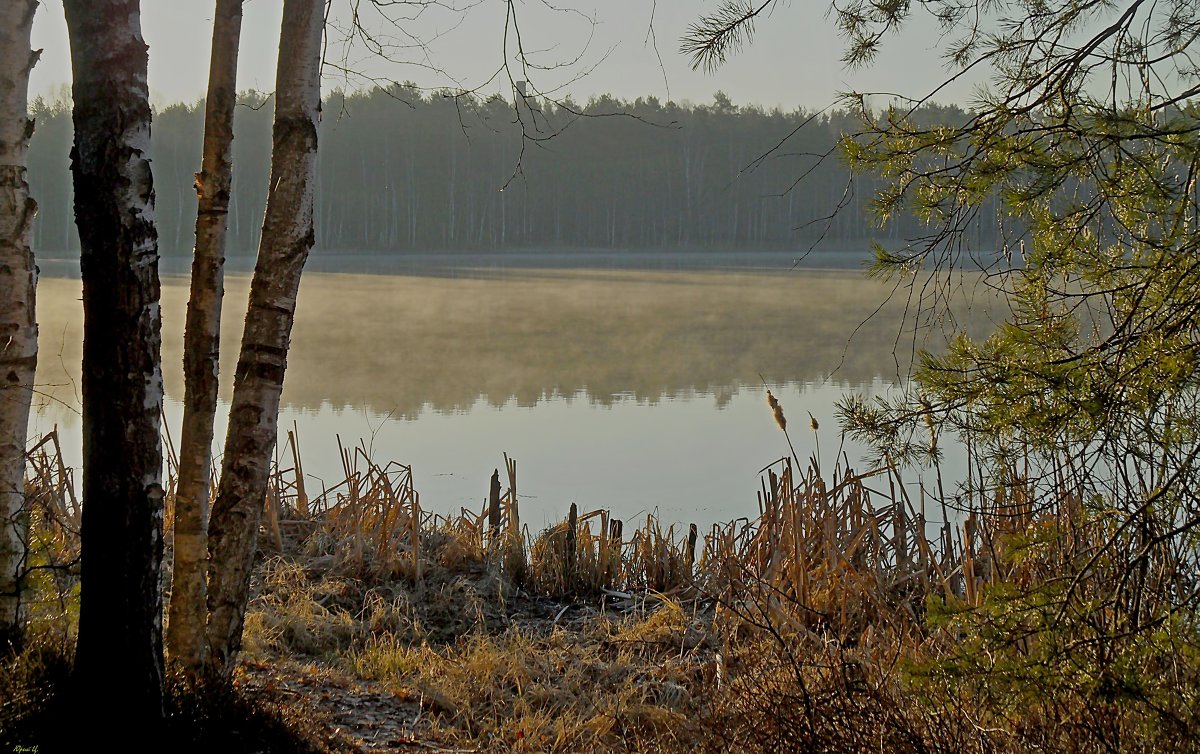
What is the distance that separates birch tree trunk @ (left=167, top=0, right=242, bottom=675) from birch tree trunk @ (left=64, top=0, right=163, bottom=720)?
0.53 metres

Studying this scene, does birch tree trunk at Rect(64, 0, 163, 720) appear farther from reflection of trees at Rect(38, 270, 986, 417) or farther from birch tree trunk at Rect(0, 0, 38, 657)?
reflection of trees at Rect(38, 270, 986, 417)

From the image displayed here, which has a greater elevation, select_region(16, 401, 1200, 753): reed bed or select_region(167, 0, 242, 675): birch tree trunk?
select_region(167, 0, 242, 675): birch tree trunk

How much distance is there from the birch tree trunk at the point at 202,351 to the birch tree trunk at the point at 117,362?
526 millimetres

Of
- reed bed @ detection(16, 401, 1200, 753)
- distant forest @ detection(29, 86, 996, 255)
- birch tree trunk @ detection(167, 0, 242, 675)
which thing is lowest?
reed bed @ detection(16, 401, 1200, 753)

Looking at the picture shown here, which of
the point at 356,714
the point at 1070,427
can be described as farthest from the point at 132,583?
the point at 1070,427

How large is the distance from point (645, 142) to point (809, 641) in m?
48.2

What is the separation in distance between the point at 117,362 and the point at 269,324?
0.83 m

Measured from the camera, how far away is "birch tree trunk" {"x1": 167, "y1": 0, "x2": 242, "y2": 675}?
317 cm

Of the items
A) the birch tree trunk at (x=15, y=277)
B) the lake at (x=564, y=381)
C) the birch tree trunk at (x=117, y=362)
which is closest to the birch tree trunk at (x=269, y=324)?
the birch tree trunk at (x=15, y=277)

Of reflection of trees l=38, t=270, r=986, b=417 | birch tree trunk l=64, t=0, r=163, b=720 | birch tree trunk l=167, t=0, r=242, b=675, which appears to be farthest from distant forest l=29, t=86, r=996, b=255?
birch tree trunk l=64, t=0, r=163, b=720

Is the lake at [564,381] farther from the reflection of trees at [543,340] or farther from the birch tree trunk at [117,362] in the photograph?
the birch tree trunk at [117,362]

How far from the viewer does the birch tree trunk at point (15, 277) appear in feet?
11.0

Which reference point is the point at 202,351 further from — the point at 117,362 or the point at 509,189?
the point at 509,189

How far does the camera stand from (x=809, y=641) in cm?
424
